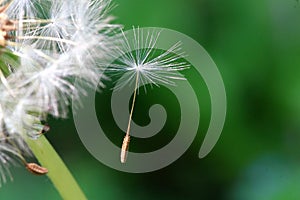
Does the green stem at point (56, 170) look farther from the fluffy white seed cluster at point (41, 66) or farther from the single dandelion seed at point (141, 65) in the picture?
the single dandelion seed at point (141, 65)

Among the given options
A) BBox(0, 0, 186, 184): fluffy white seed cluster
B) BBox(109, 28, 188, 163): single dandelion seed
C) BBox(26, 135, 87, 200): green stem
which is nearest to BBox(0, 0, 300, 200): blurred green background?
BBox(109, 28, 188, 163): single dandelion seed

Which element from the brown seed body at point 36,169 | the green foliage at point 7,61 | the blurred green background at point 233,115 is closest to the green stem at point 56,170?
the brown seed body at point 36,169

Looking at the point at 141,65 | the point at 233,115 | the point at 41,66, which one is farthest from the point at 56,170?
the point at 233,115

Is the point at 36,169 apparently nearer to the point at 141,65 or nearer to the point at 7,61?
A: the point at 7,61

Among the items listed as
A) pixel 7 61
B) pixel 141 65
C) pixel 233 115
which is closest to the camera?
pixel 7 61

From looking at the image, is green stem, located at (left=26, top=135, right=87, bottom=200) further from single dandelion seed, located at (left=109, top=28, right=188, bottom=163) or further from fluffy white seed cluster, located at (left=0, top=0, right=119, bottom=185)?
single dandelion seed, located at (left=109, top=28, right=188, bottom=163)
